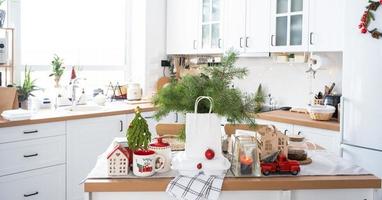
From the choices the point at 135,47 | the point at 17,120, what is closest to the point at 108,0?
the point at 135,47

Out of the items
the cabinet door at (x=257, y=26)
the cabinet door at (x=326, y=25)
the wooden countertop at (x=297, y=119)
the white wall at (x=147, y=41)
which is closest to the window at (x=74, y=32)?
the white wall at (x=147, y=41)

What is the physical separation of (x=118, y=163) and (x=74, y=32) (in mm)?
2937

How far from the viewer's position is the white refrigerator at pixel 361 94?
263 centimetres

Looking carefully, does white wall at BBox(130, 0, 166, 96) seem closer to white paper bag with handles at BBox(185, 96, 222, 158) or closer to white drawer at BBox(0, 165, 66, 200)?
white drawer at BBox(0, 165, 66, 200)

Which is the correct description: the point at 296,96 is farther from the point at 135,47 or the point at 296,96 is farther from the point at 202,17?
the point at 135,47

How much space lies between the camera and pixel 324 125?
9.84 feet

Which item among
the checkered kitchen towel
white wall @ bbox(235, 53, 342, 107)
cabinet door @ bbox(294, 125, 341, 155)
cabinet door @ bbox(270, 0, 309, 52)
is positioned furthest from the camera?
white wall @ bbox(235, 53, 342, 107)

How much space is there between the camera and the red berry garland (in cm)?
259

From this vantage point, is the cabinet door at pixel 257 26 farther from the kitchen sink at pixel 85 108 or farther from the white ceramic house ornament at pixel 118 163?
the white ceramic house ornament at pixel 118 163

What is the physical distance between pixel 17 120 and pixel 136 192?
1.63 meters

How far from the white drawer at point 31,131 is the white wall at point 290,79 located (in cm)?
205

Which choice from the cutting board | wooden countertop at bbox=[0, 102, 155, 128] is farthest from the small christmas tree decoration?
the cutting board

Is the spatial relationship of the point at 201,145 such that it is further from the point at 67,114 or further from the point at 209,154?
the point at 67,114

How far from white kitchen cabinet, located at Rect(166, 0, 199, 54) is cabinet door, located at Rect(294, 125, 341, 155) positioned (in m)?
1.64
